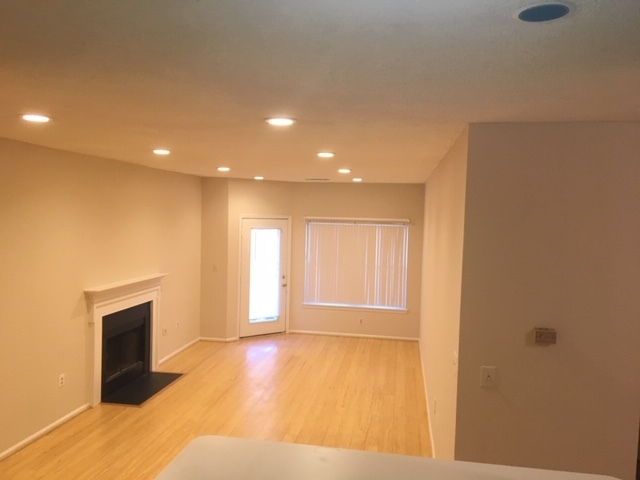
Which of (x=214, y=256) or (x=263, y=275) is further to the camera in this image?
(x=263, y=275)

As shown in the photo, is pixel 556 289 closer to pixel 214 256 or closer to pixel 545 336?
pixel 545 336

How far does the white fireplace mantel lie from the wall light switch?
3.84 meters

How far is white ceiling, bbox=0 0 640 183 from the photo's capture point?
1.13 metres

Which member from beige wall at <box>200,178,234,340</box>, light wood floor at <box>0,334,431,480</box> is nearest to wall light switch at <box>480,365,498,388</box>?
light wood floor at <box>0,334,431,480</box>

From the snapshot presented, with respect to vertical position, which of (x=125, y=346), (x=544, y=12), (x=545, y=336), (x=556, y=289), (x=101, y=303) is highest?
(x=544, y=12)

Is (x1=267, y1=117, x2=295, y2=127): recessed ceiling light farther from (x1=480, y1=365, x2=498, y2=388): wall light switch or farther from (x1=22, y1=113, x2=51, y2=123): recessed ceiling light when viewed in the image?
(x1=480, y1=365, x2=498, y2=388): wall light switch

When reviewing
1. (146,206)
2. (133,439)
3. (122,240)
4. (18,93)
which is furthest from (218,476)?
(146,206)

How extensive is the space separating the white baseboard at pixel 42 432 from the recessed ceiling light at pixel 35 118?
2.79 meters

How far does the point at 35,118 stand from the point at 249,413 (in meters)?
3.44

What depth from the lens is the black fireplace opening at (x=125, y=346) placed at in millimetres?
5109

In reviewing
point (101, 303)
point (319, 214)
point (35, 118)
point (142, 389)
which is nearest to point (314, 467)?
point (35, 118)

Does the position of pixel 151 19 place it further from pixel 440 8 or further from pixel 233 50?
pixel 440 8

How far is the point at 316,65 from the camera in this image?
153 centimetres

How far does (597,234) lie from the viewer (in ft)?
8.02
